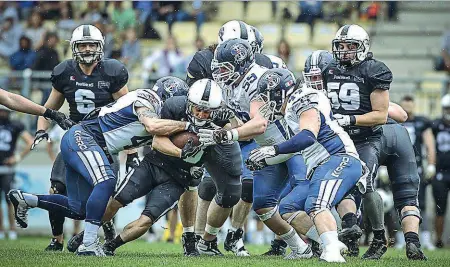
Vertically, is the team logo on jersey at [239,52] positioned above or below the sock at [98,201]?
above

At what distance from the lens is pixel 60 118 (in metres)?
8.48

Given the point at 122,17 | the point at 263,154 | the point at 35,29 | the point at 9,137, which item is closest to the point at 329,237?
the point at 263,154

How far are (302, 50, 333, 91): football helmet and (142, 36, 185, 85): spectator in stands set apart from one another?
590 centimetres

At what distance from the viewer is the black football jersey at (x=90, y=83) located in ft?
29.0

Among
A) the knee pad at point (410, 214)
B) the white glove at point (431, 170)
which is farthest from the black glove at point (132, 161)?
the white glove at point (431, 170)

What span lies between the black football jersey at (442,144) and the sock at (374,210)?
4597 mm

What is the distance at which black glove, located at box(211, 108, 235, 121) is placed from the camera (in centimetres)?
757

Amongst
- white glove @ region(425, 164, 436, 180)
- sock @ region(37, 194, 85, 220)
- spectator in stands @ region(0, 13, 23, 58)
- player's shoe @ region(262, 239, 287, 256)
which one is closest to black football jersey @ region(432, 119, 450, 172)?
white glove @ region(425, 164, 436, 180)

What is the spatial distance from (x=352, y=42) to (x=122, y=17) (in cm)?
837

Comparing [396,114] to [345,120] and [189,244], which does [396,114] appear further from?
[189,244]

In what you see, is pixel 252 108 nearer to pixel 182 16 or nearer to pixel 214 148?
pixel 214 148

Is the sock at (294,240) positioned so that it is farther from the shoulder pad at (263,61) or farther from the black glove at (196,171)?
the shoulder pad at (263,61)

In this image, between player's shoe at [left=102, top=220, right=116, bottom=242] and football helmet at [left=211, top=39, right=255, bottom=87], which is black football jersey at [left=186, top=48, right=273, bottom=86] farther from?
player's shoe at [left=102, top=220, right=116, bottom=242]

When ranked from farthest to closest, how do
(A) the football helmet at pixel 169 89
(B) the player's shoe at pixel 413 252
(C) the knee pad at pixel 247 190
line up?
(C) the knee pad at pixel 247 190 < (B) the player's shoe at pixel 413 252 < (A) the football helmet at pixel 169 89
